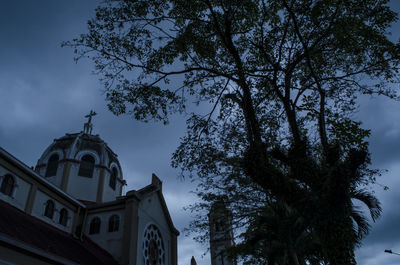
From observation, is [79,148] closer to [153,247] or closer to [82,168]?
[82,168]

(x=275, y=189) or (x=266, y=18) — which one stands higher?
(x=266, y=18)

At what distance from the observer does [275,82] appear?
41.6 ft

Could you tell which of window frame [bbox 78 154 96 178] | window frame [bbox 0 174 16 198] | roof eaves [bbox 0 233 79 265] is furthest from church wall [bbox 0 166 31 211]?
window frame [bbox 78 154 96 178]

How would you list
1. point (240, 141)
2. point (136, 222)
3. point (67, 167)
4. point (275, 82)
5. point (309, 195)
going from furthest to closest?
point (67, 167)
point (136, 222)
point (240, 141)
point (275, 82)
point (309, 195)

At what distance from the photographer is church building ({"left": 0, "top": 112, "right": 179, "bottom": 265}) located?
14800 mm

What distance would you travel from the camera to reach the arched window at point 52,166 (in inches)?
1108

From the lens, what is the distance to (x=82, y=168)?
28375 millimetres

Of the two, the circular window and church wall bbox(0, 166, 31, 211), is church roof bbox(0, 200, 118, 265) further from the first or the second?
the circular window

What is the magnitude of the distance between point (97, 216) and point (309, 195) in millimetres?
17784

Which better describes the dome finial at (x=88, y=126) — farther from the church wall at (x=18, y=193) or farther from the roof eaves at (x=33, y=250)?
the roof eaves at (x=33, y=250)

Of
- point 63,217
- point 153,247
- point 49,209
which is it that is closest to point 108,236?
point 63,217

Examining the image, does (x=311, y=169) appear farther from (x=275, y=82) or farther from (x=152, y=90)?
(x=152, y=90)

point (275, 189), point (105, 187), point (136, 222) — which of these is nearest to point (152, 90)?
point (275, 189)

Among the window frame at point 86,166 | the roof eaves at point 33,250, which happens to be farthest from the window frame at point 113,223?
the window frame at point 86,166
